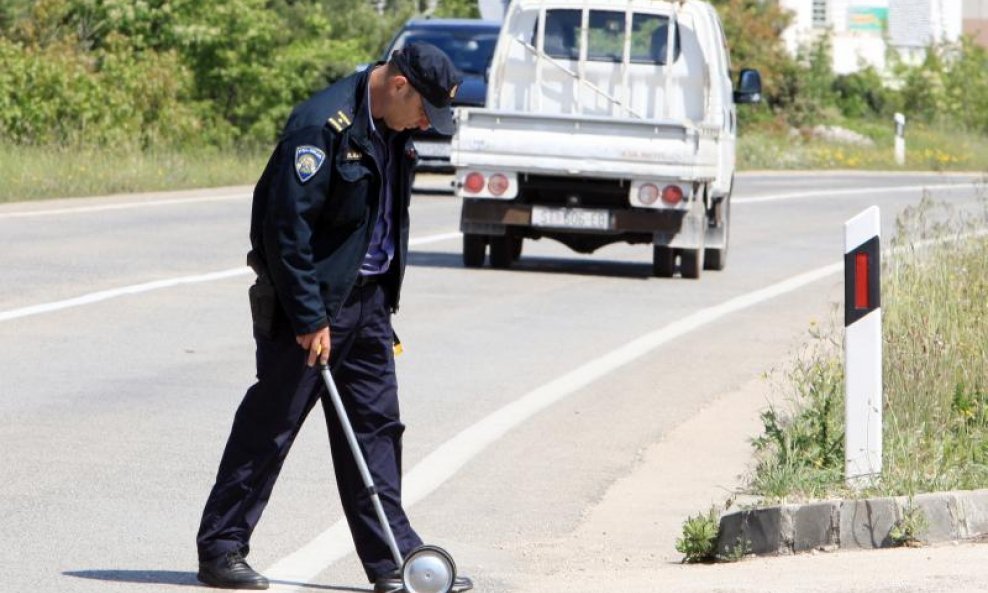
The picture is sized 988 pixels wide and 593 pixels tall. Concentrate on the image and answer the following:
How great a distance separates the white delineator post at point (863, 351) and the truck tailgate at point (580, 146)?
9810 mm

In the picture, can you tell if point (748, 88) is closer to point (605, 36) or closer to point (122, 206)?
point (605, 36)

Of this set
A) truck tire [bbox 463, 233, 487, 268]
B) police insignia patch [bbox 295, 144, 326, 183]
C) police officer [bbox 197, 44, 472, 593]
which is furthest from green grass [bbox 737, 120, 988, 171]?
police insignia patch [bbox 295, 144, 326, 183]

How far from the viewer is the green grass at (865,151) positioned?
43.8 meters

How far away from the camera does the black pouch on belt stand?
6145 mm

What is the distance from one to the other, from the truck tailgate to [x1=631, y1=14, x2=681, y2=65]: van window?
6.05ft

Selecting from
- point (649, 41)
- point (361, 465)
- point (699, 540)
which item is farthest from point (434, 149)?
point (361, 465)

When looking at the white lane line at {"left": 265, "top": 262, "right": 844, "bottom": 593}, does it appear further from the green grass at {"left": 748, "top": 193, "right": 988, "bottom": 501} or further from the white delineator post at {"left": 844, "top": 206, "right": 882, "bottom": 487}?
the white delineator post at {"left": 844, "top": 206, "right": 882, "bottom": 487}

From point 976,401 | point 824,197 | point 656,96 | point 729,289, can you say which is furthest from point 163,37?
point 976,401

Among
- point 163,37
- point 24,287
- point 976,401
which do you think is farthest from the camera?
point 163,37

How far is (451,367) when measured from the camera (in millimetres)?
11891

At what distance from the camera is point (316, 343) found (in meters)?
6.09

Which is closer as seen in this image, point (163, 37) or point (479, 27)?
point (479, 27)

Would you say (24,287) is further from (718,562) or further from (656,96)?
(718,562)

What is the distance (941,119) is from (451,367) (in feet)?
150
